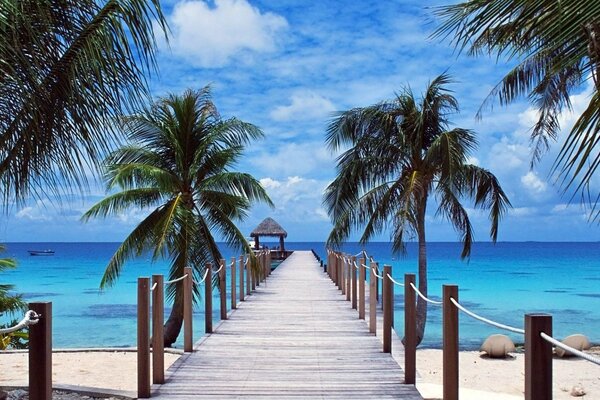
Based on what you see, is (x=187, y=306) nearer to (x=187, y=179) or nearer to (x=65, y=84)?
(x=65, y=84)

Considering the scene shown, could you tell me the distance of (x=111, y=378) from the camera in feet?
38.3

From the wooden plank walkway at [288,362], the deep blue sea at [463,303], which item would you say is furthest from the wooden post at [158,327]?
the deep blue sea at [463,303]

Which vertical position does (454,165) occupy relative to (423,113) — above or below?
below

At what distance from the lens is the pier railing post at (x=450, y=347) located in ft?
18.1

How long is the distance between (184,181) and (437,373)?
741 cm

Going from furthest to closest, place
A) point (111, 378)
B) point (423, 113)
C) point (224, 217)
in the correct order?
point (423, 113), point (224, 217), point (111, 378)

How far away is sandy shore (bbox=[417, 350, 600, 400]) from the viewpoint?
44.8 ft

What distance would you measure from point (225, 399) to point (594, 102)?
4111 millimetres

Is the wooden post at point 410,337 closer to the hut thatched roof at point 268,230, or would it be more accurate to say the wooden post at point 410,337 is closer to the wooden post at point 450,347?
the wooden post at point 450,347

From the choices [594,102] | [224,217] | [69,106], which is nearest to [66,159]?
[69,106]

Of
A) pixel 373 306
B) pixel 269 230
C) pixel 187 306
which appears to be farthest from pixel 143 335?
pixel 269 230

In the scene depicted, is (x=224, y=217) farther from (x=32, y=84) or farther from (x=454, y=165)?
(x=32, y=84)

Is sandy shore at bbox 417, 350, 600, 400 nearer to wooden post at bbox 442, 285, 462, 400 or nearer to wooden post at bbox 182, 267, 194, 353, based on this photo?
wooden post at bbox 182, 267, 194, 353

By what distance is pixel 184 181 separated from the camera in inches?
634
